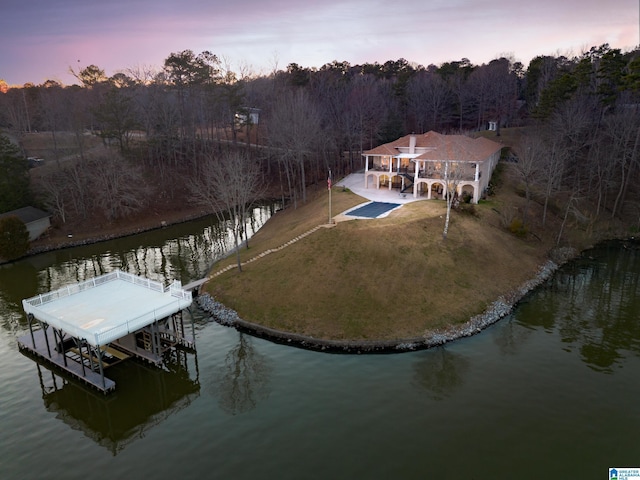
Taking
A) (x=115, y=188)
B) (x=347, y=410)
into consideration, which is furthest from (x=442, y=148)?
(x=115, y=188)

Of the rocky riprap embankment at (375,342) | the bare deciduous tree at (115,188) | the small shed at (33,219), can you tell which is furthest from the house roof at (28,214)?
the rocky riprap embankment at (375,342)

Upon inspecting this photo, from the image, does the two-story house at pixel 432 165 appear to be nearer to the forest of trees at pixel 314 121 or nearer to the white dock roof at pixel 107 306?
the forest of trees at pixel 314 121

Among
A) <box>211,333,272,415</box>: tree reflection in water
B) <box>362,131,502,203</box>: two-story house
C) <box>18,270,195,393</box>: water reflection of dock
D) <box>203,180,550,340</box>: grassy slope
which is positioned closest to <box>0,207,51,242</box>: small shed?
<box>18,270,195,393</box>: water reflection of dock

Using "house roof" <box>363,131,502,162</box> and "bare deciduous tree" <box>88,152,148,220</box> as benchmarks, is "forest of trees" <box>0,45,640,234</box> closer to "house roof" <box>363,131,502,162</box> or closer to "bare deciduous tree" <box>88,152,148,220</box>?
"bare deciduous tree" <box>88,152,148,220</box>

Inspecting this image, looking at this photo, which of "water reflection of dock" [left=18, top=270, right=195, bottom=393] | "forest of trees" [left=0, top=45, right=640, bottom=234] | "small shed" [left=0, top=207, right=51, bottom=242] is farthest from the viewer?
"forest of trees" [left=0, top=45, right=640, bottom=234]

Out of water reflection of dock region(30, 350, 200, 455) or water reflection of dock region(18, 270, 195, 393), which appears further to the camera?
water reflection of dock region(18, 270, 195, 393)

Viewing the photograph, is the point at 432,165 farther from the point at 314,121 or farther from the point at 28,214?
the point at 28,214
